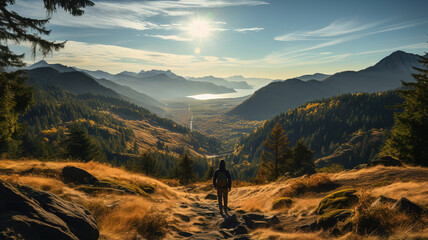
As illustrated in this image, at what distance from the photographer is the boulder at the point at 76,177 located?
10.8 m

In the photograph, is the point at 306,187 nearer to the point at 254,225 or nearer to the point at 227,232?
the point at 254,225

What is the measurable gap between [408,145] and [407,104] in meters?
4.80

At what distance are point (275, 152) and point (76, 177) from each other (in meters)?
31.5

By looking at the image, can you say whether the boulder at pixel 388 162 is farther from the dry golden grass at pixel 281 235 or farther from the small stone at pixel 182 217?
the small stone at pixel 182 217

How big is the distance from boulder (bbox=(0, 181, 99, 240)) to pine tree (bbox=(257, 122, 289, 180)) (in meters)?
30.9

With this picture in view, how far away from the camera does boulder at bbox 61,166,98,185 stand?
1083 centimetres

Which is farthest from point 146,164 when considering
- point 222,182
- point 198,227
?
point 198,227

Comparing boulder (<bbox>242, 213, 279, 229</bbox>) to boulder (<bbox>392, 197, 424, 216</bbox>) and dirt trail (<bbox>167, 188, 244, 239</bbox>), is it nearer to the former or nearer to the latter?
dirt trail (<bbox>167, 188, 244, 239</bbox>)

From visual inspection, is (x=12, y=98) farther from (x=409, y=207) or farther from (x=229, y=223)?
(x=409, y=207)

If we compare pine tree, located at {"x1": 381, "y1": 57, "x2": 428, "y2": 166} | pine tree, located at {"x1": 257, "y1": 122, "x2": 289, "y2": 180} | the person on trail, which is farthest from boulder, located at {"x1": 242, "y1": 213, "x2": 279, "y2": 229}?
pine tree, located at {"x1": 257, "y1": 122, "x2": 289, "y2": 180}

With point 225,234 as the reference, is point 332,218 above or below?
above

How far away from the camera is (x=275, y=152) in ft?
119

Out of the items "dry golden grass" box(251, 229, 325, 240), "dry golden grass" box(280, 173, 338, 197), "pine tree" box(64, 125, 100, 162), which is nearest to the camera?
"dry golden grass" box(251, 229, 325, 240)

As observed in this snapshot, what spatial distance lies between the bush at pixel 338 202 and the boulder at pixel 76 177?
11.4m
